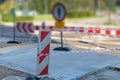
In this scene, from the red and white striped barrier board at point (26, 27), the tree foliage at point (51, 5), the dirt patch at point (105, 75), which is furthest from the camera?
the tree foliage at point (51, 5)

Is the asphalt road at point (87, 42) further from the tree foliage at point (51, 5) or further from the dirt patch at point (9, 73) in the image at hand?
the tree foliage at point (51, 5)

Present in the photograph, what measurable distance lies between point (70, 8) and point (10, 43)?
7262 centimetres

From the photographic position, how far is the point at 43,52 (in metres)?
8.58

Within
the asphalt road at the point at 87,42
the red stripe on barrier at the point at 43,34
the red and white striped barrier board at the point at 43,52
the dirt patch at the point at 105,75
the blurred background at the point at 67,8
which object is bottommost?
the dirt patch at the point at 105,75

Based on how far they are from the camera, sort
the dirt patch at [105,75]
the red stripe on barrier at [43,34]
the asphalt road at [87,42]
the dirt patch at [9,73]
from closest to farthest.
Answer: the red stripe on barrier at [43,34]
the dirt patch at [105,75]
the dirt patch at [9,73]
the asphalt road at [87,42]

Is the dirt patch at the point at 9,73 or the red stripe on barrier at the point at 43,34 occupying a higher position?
the red stripe on barrier at the point at 43,34

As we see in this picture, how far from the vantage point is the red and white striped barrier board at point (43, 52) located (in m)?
8.48

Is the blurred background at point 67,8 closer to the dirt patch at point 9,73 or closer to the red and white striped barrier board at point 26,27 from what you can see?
the red and white striped barrier board at point 26,27

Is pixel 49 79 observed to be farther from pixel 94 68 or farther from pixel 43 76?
pixel 94 68

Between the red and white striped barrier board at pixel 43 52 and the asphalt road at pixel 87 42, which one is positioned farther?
the asphalt road at pixel 87 42

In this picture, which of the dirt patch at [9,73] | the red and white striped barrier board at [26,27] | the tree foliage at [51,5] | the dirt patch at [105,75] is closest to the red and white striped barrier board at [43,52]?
the dirt patch at [9,73]

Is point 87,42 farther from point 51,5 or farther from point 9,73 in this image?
point 51,5

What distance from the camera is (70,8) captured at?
3460 inches

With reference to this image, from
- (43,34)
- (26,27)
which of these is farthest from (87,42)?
(43,34)
